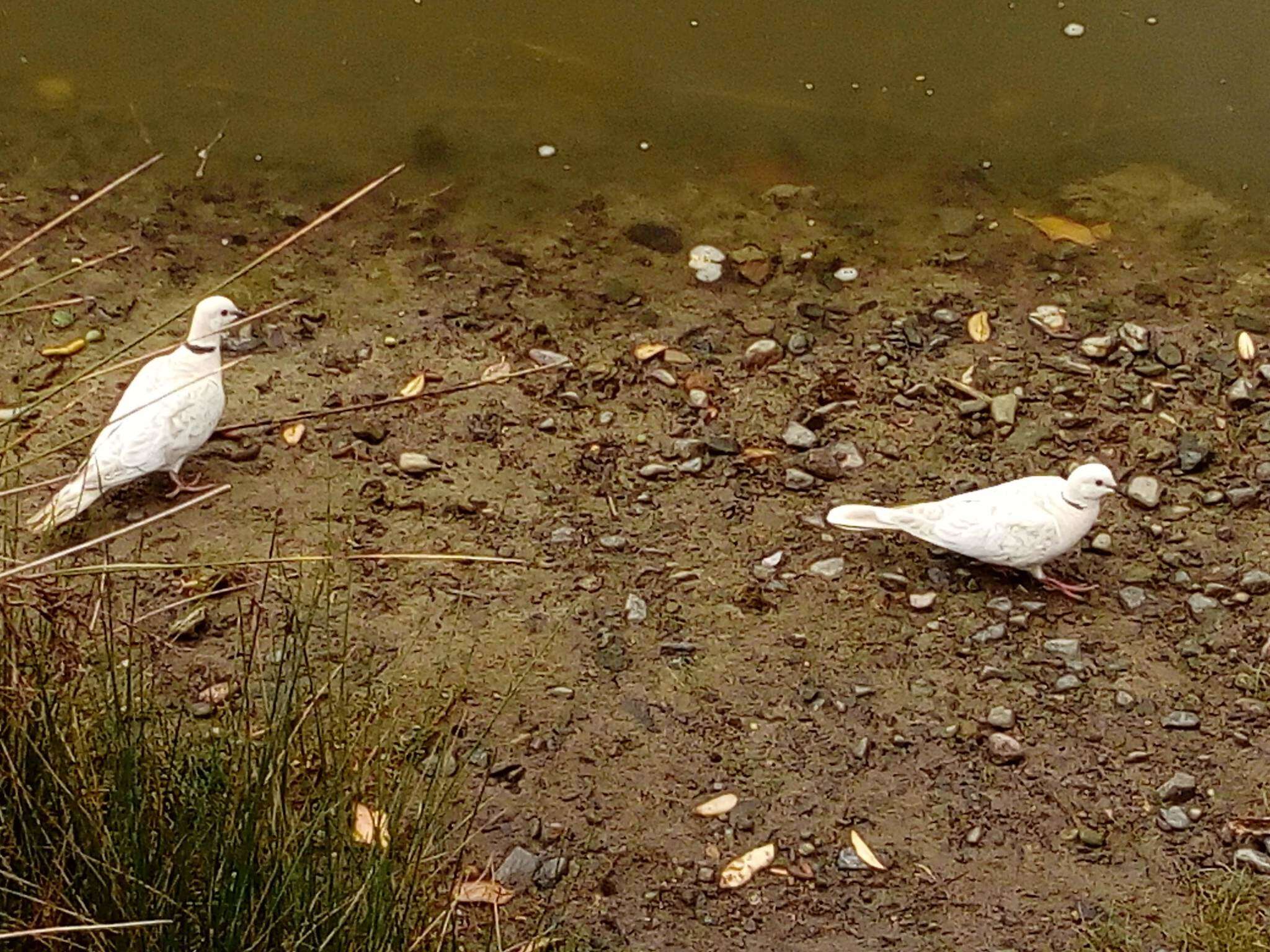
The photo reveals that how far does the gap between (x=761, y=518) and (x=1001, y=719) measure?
807 millimetres

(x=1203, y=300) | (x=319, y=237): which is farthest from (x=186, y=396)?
(x=1203, y=300)

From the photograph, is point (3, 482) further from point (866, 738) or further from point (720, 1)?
point (720, 1)

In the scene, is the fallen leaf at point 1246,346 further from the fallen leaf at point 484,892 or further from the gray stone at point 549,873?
the fallen leaf at point 484,892

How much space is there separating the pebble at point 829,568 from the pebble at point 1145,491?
76 cm

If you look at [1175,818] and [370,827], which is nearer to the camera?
[370,827]

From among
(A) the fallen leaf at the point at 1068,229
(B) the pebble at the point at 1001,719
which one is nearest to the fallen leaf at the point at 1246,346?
(A) the fallen leaf at the point at 1068,229

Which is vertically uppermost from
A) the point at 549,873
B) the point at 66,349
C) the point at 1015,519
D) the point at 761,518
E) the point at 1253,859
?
the point at 66,349

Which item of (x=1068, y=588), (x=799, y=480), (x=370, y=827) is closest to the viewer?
(x=370, y=827)

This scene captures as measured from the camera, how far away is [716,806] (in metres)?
3.28

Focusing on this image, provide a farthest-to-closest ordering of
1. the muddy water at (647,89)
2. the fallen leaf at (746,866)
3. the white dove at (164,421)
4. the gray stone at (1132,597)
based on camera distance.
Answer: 1. the muddy water at (647,89)
2. the gray stone at (1132,597)
3. the white dove at (164,421)
4. the fallen leaf at (746,866)

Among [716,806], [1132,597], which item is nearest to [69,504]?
[716,806]

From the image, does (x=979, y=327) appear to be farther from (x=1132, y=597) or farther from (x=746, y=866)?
(x=746, y=866)

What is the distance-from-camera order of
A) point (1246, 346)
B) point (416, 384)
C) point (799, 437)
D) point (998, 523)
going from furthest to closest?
point (1246, 346), point (416, 384), point (799, 437), point (998, 523)

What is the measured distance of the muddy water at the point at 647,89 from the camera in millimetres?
5172
